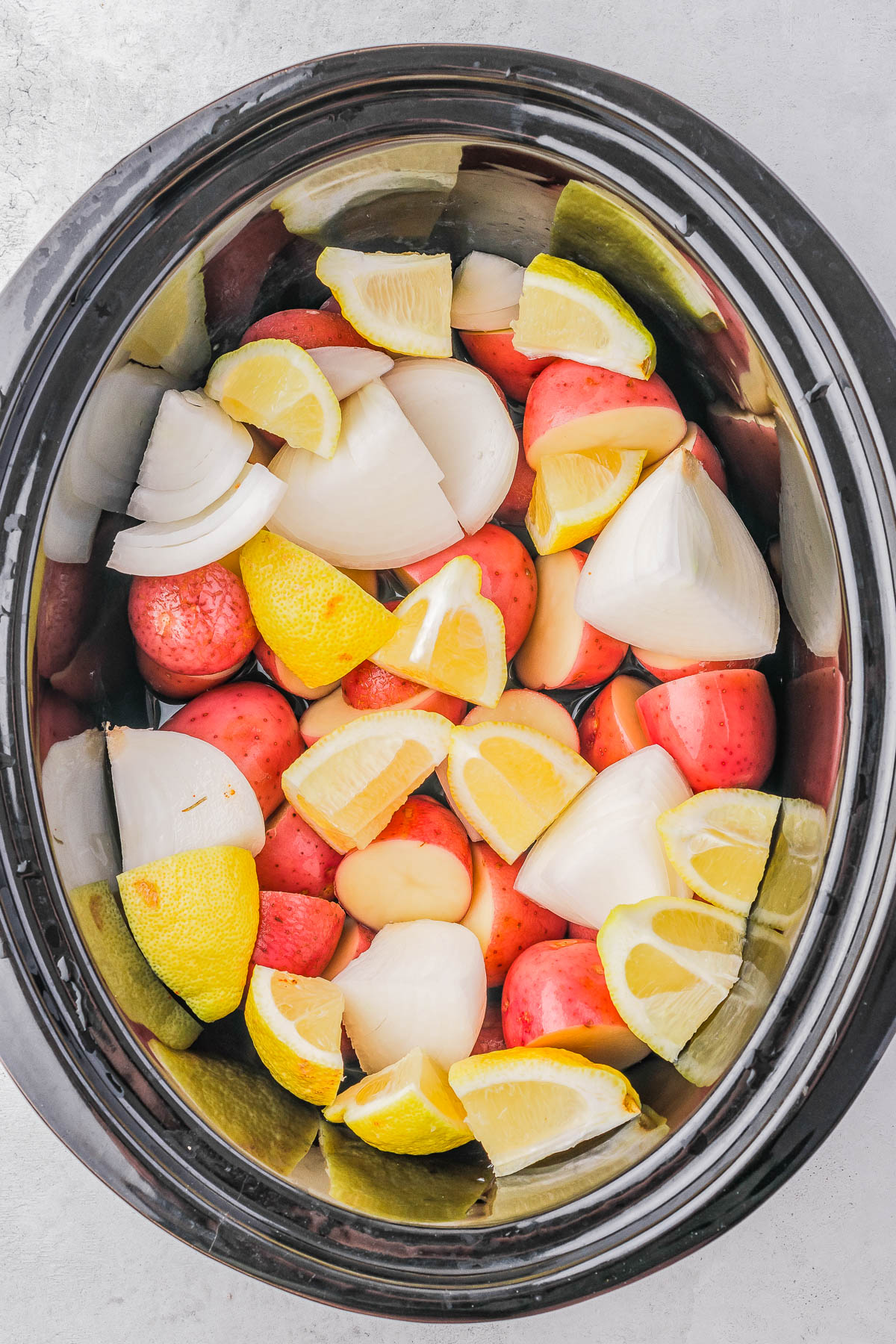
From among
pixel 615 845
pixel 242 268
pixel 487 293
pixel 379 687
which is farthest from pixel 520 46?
pixel 615 845

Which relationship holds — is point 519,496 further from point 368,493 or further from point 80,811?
point 80,811

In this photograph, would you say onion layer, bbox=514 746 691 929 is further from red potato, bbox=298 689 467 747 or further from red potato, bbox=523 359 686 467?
red potato, bbox=523 359 686 467

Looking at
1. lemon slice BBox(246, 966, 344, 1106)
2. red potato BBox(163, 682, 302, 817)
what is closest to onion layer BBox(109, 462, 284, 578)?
red potato BBox(163, 682, 302, 817)

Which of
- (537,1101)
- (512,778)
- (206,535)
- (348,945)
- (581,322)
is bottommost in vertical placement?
(537,1101)

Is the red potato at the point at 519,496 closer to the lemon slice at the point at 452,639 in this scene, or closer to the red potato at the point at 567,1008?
the lemon slice at the point at 452,639

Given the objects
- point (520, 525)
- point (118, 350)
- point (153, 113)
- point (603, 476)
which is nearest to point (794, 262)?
point (603, 476)
